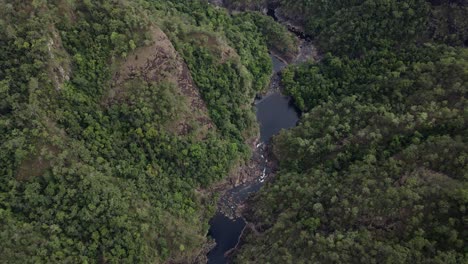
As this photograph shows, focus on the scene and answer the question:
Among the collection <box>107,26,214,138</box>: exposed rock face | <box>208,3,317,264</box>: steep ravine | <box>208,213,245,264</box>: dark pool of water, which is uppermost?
<box>107,26,214,138</box>: exposed rock face

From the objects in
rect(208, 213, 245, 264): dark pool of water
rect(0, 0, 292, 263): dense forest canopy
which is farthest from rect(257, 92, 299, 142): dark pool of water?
rect(208, 213, 245, 264): dark pool of water

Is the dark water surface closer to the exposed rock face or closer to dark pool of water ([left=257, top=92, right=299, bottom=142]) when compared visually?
dark pool of water ([left=257, top=92, right=299, bottom=142])

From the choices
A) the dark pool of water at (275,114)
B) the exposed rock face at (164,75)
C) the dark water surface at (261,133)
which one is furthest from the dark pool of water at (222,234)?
the dark pool of water at (275,114)

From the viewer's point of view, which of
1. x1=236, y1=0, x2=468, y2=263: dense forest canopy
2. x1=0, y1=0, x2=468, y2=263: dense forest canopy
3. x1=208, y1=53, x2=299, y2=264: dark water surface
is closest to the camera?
x1=236, y1=0, x2=468, y2=263: dense forest canopy

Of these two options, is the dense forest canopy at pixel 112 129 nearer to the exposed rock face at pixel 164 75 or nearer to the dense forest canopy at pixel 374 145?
the exposed rock face at pixel 164 75

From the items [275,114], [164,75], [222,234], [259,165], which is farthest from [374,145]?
[164,75]

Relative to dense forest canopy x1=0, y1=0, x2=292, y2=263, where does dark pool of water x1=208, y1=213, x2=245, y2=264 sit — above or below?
below

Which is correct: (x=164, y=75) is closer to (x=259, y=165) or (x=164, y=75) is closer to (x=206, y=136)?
(x=206, y=136)
